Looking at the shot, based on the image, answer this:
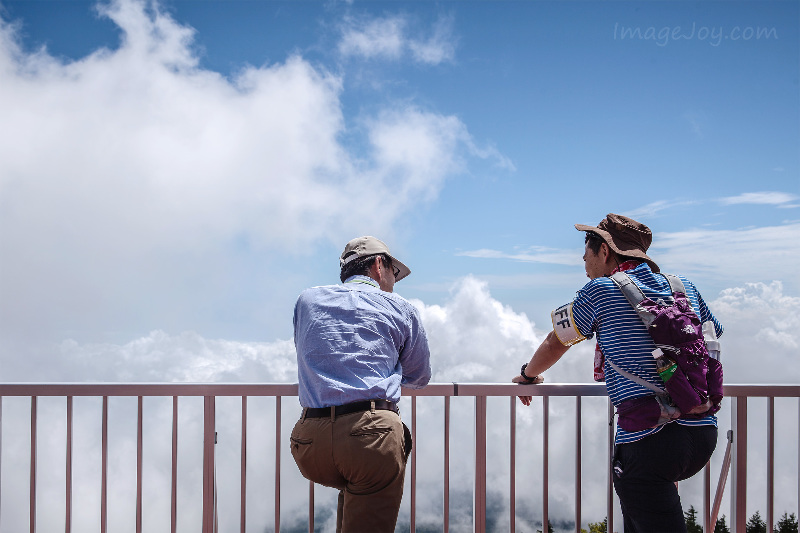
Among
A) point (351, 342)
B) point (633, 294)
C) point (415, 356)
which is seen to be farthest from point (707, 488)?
point (351, 342)

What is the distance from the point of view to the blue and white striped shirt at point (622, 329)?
2.22m

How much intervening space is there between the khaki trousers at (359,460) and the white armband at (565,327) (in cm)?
81

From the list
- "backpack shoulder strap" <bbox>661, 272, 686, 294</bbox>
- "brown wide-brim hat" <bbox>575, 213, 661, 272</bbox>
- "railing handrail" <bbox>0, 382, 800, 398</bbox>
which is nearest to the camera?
"backpack shoulder strap" <bbox>661, 272, 686, 294</bbox>

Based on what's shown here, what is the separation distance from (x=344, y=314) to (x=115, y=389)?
1539 millimetres

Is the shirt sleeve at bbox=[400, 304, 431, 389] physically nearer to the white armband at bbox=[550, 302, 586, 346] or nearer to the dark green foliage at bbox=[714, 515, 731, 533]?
the white armband at bbox=[550, 302, 586, 346]

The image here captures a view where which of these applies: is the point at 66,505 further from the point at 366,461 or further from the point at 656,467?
the point at 656,467

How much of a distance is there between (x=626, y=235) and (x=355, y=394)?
1.38m

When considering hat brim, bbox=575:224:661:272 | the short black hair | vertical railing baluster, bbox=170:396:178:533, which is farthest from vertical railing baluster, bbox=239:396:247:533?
hat brim, bbox=575:224:661:272

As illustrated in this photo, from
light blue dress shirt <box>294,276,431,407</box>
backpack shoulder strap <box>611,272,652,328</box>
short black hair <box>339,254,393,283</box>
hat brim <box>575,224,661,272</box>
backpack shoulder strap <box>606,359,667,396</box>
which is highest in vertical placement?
hat brim <box>575,224,661,272</box>

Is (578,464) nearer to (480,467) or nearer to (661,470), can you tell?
(480,467)

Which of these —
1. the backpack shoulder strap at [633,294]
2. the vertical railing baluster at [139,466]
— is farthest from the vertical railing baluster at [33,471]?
the backpack shoulder strap at [633,294]

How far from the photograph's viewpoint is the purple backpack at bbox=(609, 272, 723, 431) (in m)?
2.15

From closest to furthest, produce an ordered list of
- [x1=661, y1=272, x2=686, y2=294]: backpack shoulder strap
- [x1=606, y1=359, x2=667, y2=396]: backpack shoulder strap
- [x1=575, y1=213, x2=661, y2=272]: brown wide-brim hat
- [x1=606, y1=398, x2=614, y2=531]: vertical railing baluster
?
[x1=606, y1=359, x2=667, y2=396]: backpack shoulder strap → [x1=661, y1=272, x2=686, y2=294]: backpack shoulder strap → [x1=575, y1=213, x2=661, y2=272]: brown wide-brim hat → [x1=606, y1=398, x2=614, y2=531]: vertical railing baluster

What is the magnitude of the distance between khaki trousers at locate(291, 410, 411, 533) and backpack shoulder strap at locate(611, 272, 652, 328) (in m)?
1.03
